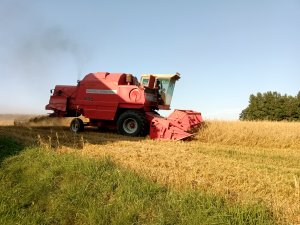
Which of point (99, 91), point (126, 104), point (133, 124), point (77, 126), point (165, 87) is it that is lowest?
point (77, 126)

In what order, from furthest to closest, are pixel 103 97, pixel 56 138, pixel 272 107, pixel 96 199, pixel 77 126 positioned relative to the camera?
pixel 272 107 < pixel 77 126 < pixel 103 97 < pixel 56 138 < pixel 96 199

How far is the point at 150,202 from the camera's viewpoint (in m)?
5.08

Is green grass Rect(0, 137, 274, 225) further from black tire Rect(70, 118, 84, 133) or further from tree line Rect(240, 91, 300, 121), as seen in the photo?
tree line Rect(240, 91, 300, 121)

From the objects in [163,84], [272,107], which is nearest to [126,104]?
[163,84]

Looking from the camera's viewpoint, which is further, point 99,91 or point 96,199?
point 99,91

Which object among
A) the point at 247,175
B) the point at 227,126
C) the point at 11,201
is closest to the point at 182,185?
the point at 247,175

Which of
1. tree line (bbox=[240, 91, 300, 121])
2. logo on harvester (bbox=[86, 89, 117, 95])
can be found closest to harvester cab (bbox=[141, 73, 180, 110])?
logo on harvester (bbox=[86, 89, 117, 95])

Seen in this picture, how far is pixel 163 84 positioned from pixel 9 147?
29.4 feet

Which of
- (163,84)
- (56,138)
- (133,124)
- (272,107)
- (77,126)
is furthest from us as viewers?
(272,107)

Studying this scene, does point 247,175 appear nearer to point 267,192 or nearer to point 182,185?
point 267,192

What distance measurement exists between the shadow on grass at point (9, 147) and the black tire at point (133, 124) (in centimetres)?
571

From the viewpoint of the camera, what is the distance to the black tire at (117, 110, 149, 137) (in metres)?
Result: 14.7

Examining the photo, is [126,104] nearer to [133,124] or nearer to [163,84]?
[133,124]

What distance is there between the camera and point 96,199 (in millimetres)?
5562
